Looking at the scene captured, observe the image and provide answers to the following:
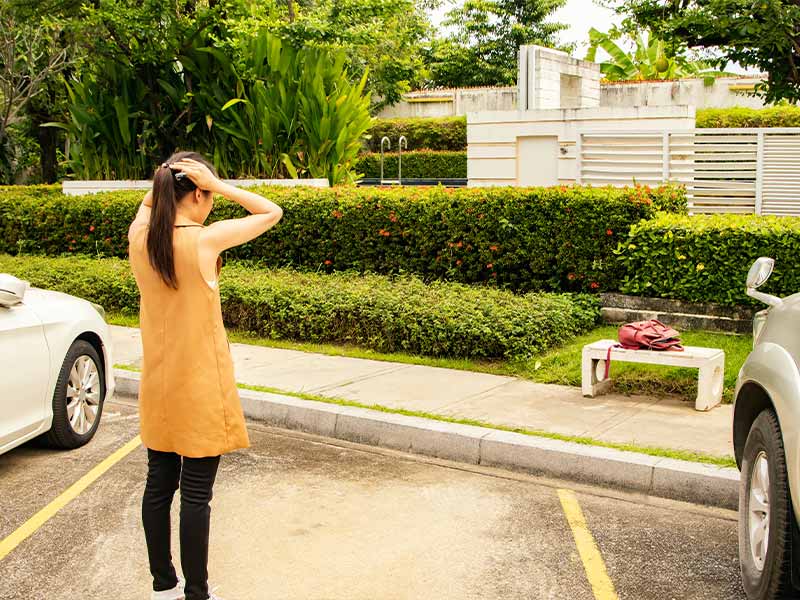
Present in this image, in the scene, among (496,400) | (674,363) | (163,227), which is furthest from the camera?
(496,400)

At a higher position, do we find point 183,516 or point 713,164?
point 713,164

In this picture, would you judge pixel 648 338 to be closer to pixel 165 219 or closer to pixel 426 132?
pixel 165 219

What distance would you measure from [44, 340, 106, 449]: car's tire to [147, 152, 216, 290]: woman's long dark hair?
301 cm

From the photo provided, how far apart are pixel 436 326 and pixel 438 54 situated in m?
31.6

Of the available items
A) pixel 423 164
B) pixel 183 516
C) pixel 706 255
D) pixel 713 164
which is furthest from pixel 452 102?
pixel 183 516

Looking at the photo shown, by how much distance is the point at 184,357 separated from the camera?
3803 millimetres

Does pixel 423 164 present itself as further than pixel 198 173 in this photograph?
Yes

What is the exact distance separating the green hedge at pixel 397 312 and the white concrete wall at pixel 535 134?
8.50 meters

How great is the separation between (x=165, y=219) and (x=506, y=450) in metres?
3.26

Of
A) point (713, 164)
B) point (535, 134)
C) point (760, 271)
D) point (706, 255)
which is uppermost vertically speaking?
point (535, 134)

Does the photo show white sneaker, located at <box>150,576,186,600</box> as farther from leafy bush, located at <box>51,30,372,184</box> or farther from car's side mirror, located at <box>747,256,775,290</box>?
leafy bush, located at <box>51,30,372,184</box>

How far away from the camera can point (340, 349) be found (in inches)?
371

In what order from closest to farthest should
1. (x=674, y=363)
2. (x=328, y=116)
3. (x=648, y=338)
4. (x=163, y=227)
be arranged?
(x=163, y=227) → (x=674, y=363) → (x=648, y=338) → (x=328, y=116)

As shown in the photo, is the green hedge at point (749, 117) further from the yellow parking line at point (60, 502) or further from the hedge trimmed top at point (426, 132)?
the yellow parking line at point (60, 502)
